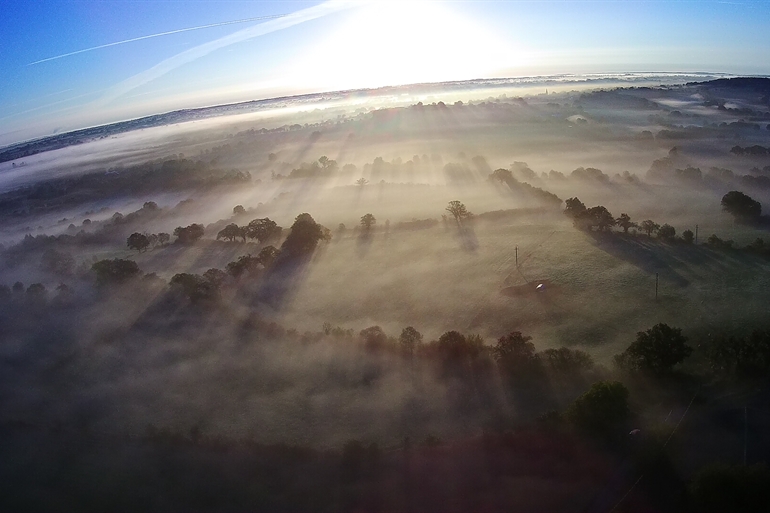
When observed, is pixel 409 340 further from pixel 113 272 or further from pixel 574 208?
pixel 113 272

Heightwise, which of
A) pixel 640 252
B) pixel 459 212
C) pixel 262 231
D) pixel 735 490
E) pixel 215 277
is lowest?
pixel 735 490

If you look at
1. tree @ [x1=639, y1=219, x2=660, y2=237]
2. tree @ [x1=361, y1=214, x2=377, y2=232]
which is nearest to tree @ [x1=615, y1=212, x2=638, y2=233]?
tree @ [x1=639, y1=219, x2=660, y2=237]

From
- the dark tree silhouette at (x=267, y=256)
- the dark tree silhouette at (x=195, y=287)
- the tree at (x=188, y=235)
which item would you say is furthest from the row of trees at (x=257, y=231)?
the dark tree silhouette at (x=195, y=287)

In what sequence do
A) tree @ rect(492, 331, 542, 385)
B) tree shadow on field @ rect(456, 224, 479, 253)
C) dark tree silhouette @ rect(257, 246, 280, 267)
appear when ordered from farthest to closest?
tree shadow on field @ rect(456, 224, 479, 253), dark tree silhouette @ rect(257, 246, 280, 267), tree @ rect(492, 331, 542, 385)

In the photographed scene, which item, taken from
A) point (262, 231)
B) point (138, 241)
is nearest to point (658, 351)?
point (262, 231)

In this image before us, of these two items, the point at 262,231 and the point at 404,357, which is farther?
the point at 262,231

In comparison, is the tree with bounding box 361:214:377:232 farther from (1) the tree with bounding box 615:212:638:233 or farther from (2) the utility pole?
(2) the utility pole

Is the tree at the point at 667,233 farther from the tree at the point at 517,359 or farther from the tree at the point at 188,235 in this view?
the tree at the point at 188,235
